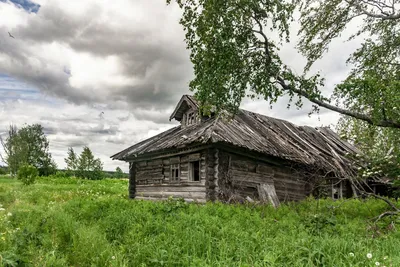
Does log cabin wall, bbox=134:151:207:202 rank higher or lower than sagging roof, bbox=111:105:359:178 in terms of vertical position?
lower

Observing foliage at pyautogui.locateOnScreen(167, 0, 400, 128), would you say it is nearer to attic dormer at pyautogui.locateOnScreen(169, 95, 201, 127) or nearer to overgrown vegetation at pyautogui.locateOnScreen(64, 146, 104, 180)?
attic dormer at pyautogui.locateOnScreen(169, 95, 201, 127)

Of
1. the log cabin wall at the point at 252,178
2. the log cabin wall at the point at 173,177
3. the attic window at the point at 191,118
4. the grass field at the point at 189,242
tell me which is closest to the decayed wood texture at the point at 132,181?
the log cabin wall at the point at 173,177

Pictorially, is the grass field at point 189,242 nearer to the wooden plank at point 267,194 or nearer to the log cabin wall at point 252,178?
the log cabin wall at point 252,178

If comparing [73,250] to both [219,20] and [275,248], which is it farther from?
[219,20]

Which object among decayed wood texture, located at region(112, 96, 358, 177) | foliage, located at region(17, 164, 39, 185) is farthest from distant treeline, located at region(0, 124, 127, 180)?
decayed wood texture, located at region(112, 96, 358, 177)

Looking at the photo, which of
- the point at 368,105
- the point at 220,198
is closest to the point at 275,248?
the point at 368,105

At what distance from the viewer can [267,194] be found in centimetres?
1448

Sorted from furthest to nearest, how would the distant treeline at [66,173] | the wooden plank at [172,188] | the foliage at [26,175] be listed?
1. the distant treeline at [66,173]
2. the foliage at [26,175]
3. the wooden plank at [172,188]

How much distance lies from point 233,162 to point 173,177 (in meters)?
3.82

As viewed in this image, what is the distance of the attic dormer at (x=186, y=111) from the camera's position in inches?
709

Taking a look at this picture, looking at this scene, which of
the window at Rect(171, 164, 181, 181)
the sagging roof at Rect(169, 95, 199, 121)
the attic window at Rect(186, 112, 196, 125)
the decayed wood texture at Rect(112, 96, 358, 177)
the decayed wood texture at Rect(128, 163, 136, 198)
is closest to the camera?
the decayed wood texture at Rect(112, 96, 358, 177)

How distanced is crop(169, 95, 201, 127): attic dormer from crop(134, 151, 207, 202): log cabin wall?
2.86 metres

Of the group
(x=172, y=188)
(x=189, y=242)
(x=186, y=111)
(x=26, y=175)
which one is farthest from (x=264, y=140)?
(x=26, y=175)

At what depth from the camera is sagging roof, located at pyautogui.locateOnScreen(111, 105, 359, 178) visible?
1357 cm
